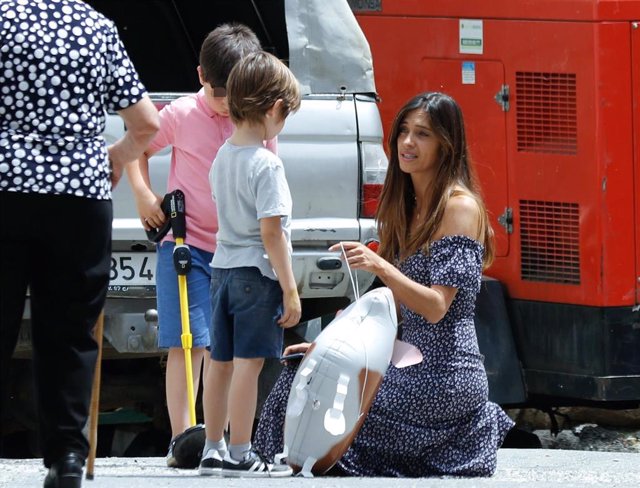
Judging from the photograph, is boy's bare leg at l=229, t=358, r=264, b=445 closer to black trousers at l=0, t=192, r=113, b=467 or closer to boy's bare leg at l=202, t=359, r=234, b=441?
boy's bare leg at l=202, t=359, r=234, b=441

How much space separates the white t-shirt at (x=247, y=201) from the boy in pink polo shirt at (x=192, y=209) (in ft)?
1.71

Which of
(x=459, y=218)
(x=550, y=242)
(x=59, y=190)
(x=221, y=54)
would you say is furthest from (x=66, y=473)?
(x=550, y=242)

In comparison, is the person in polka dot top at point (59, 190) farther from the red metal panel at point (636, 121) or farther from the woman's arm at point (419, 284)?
the red metal panel at point (636, 121)

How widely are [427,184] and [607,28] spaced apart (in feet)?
6.67

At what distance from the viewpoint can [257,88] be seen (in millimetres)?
4445

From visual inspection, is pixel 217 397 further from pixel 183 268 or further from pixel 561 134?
pixel 561 134

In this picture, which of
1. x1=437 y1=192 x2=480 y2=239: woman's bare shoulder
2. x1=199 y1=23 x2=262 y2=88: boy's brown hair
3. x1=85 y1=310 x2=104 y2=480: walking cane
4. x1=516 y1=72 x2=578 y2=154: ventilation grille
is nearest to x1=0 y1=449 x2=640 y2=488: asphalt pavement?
x1=85 y1=310 x2=104 y2=480: walking cane

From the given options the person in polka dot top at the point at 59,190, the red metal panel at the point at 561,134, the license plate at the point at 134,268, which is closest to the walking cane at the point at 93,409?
the person in polka dot top at the point at 59,190

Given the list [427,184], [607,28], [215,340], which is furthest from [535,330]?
[215,340]

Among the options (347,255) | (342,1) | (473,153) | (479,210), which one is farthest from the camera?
(473,153)

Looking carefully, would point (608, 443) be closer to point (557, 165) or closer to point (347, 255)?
point (557, 165)

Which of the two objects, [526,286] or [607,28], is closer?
[607,28]

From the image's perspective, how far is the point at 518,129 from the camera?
6824 mm

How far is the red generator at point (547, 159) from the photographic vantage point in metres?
6.53
